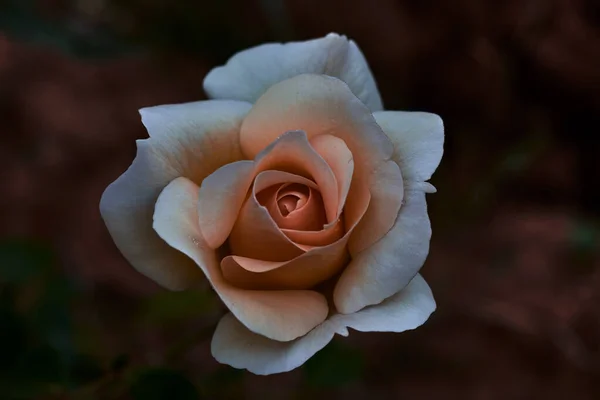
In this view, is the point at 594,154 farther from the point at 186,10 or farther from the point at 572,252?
the point at 186,10

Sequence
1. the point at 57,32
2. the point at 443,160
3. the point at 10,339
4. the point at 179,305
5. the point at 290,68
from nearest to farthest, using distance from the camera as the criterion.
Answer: the point at 290,68 < the point at 10,339 < the point at 179,305 < the point at 57,32 < the point at 443,160

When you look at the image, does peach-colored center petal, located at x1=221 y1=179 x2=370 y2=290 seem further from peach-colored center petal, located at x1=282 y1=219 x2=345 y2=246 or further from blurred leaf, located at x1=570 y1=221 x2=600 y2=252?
blurred leaf, located at x1=570 y1=221 x2=600 y2=252

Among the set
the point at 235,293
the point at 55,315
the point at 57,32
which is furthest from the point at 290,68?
the point at 57,32

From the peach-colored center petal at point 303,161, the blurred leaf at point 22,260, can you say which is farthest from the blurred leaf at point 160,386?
the blurred leaf at point 22,260

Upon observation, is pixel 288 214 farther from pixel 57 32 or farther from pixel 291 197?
pixel 57 32

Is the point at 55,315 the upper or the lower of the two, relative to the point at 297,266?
lower

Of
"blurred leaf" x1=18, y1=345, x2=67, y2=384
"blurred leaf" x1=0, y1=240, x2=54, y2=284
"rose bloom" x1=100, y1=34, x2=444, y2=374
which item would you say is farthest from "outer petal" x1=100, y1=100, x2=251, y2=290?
"blurred leaf" x1=0, y1=240, x2=54, y2=284
